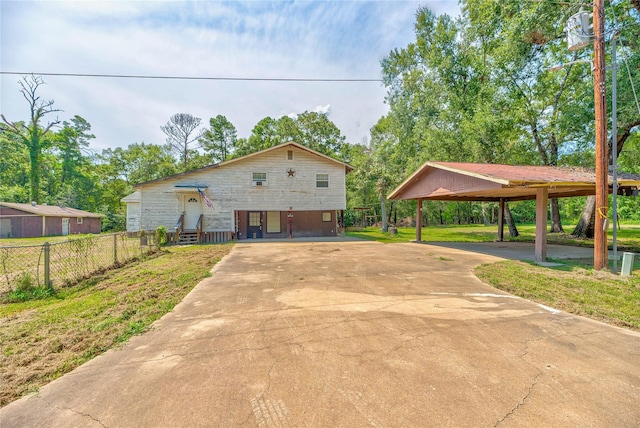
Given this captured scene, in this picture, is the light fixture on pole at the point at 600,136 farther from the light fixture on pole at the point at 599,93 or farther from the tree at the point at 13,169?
the tree at the point at 13,169

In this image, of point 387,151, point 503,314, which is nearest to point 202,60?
point 503,314

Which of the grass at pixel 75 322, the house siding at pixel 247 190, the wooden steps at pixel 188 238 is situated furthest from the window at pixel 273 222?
the grass at pixel 75 322

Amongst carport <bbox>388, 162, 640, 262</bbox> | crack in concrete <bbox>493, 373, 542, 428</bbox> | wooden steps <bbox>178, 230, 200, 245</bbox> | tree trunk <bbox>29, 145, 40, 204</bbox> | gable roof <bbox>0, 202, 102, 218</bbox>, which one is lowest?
crack in concrete <bbox>493, 373, 542, 428</bbox>

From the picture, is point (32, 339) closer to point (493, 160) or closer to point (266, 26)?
point (266, 26)

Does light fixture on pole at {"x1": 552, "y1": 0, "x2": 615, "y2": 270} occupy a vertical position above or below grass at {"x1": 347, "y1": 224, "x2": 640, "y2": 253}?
above

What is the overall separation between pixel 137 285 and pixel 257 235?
42.9 ft

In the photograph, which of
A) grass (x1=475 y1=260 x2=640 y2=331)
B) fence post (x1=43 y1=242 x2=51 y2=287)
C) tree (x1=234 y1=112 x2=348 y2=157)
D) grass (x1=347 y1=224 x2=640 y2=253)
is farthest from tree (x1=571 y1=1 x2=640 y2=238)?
tree (x1=234 y1=112 x2=348 y2=157)

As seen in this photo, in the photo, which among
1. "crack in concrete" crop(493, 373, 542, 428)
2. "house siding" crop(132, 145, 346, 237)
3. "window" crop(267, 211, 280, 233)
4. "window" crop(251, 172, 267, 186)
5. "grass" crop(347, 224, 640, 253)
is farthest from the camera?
"window" crop(267, 211, 280, 233)

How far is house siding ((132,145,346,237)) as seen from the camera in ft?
55.5

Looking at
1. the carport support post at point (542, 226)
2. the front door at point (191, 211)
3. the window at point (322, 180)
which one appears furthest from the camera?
the window at point (322, 180)

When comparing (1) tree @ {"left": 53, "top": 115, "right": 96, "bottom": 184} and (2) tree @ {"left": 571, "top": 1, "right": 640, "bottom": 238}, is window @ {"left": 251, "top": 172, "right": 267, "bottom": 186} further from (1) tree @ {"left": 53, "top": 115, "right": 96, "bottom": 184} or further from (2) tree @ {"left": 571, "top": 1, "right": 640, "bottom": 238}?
(1) tree @ {"left": 53, "top": 115, "right": 96, "bottom": 184}

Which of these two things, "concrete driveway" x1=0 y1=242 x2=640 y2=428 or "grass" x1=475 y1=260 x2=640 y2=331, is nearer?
"concrete driveway" x1=0 y1=242 x2=640 y2=428

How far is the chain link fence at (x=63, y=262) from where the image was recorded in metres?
5.69

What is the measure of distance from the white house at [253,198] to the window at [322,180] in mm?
61
